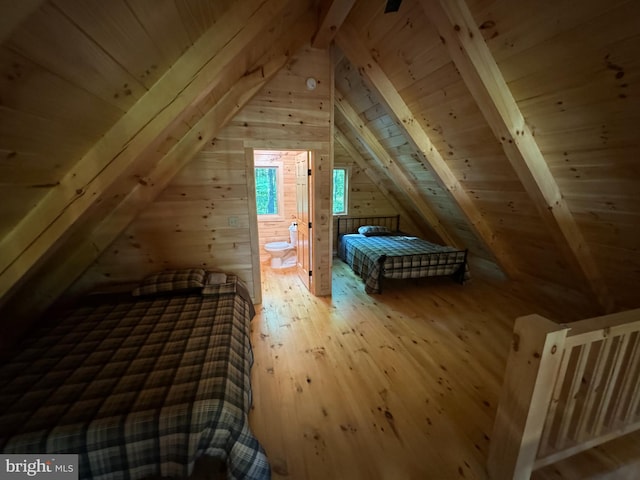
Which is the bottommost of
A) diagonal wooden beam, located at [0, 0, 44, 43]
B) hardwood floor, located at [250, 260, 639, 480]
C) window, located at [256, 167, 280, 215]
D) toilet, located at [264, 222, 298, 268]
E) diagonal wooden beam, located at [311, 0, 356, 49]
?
hardwood floor, located at [250, 260, 639, 480]

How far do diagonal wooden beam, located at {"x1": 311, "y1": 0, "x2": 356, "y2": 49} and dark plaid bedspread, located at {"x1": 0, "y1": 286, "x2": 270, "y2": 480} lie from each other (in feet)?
8.47

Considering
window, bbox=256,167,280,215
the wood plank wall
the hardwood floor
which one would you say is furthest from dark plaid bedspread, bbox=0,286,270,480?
window, bbox=256,167,280,215

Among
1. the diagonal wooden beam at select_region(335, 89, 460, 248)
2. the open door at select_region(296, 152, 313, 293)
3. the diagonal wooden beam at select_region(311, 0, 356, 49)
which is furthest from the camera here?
the diagonal wooden beam at select_region(335, 89, 460, 248)

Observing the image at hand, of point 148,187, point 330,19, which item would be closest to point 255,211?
point 148,187

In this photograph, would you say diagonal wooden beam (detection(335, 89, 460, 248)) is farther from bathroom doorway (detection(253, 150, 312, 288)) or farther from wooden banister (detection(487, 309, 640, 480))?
wooden banister (detection(487, 309, 640, 480))

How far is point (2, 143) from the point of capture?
806 mm

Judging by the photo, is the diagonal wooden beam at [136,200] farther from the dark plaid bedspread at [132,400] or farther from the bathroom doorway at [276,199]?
the bathroom doorway at [276,199]

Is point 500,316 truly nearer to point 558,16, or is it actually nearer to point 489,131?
point 489,131

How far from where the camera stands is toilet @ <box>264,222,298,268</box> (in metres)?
4.58

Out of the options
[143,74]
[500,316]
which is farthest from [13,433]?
[500,316]

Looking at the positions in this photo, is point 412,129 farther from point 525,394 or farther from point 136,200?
point 136,200

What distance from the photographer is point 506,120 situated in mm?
1882

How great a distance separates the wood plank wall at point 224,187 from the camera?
8.94ft

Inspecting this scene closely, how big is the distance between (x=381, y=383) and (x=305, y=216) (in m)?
2.18
